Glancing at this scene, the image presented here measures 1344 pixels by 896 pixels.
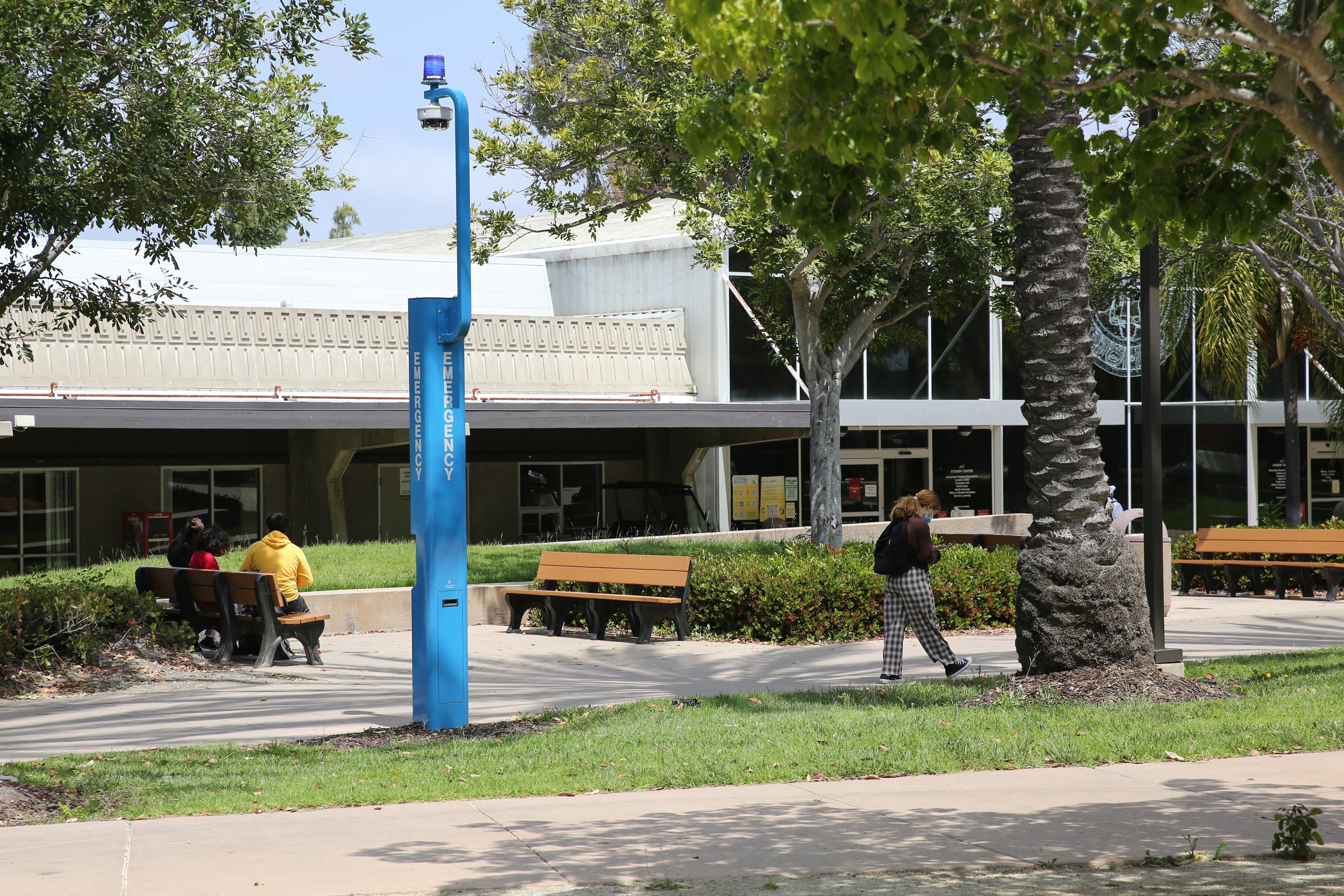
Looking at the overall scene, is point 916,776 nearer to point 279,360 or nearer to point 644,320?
point 279,360

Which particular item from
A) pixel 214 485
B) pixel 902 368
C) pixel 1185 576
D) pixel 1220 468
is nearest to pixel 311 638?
pixel 1185 576

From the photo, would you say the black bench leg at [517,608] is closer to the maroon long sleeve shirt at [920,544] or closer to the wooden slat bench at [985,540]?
the maroon long sleeve shirt at [920,544]

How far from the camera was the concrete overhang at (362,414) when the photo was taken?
18.4 m

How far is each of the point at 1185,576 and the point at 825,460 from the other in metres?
5.43

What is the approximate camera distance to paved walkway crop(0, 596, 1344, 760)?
9.19 m

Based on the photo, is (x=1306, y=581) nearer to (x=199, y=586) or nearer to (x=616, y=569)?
(x=616, y=569)

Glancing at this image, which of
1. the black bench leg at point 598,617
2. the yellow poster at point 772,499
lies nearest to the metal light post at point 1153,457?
the black bench leg at point 598,617

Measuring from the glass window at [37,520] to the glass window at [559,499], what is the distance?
8720 millimetres

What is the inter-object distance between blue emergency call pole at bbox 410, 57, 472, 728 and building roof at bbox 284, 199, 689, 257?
44.5ft

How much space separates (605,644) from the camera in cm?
1378

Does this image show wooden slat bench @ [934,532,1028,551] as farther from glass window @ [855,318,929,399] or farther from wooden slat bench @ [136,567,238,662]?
glass window @ [855,318,929,399]

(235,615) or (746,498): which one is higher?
(746,498)

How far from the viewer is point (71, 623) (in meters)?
11.5

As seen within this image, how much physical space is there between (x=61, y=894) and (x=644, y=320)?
22209 millimetres
